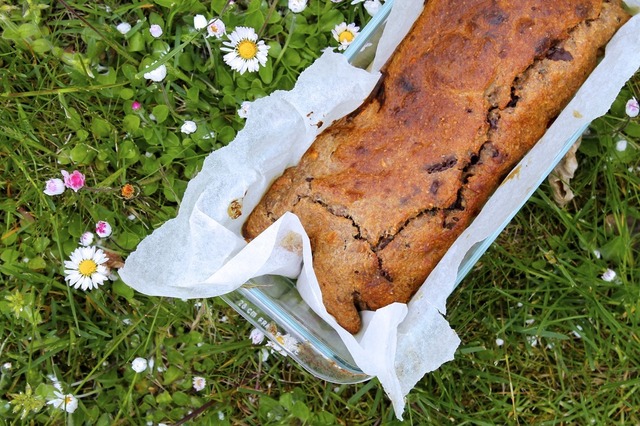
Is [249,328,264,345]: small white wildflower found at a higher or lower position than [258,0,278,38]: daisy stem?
lower

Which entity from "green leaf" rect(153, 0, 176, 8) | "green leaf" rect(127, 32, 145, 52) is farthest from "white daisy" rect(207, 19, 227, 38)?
"green leaf" rect(127, 32, 145, 52)

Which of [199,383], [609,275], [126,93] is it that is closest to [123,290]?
[199,383]

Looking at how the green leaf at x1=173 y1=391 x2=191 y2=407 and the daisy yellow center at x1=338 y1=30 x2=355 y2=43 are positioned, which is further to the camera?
the green leaf at x1=173 y1=391 x2=191 y2=407

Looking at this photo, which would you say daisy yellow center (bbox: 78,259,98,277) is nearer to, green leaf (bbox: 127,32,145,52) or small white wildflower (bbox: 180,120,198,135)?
small white wildflower (bbox: 180,120,198,135)

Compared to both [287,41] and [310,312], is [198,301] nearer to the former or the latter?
[310,312]

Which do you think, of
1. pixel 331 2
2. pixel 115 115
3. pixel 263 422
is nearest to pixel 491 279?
pixel 263 422

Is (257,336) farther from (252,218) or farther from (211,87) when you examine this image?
(211,87)
